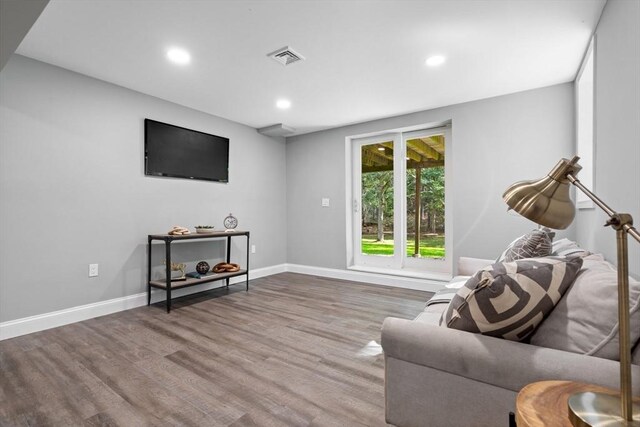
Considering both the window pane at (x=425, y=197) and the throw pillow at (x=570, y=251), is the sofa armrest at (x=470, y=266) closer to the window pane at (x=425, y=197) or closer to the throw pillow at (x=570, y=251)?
the throw pillow at (x=570, y=251)

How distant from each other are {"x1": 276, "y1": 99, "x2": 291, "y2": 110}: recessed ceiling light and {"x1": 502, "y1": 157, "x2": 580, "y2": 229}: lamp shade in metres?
3.21

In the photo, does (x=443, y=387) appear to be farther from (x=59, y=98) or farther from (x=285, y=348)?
(x=59, y=98)

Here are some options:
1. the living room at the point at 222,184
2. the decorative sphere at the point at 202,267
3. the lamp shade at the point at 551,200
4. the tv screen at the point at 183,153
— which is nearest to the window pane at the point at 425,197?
the living room at the point at 222,184

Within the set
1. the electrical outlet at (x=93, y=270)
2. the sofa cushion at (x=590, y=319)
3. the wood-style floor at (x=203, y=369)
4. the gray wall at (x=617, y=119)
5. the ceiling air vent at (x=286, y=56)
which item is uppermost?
the ceiling air vent at (x=286, y=56)

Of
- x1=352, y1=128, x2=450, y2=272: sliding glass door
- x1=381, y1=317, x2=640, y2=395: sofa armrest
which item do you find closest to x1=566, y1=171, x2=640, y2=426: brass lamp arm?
x1=381, y1=317, x2=640, y2=395: sofa armrest

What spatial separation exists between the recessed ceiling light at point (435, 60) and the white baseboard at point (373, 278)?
253 cm

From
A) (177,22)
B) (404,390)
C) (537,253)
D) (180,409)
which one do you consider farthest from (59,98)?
(537,253)

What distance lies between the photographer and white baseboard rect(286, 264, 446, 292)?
12.9 ft

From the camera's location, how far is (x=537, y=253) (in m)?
1.64

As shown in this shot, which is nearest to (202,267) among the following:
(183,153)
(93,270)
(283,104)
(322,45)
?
(93,270)

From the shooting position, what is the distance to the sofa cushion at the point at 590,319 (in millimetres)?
903

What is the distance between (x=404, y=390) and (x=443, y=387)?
16cm

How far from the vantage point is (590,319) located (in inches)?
37.7

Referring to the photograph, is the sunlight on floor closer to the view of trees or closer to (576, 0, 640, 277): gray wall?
(576, 0, 640, 277): gray wall
